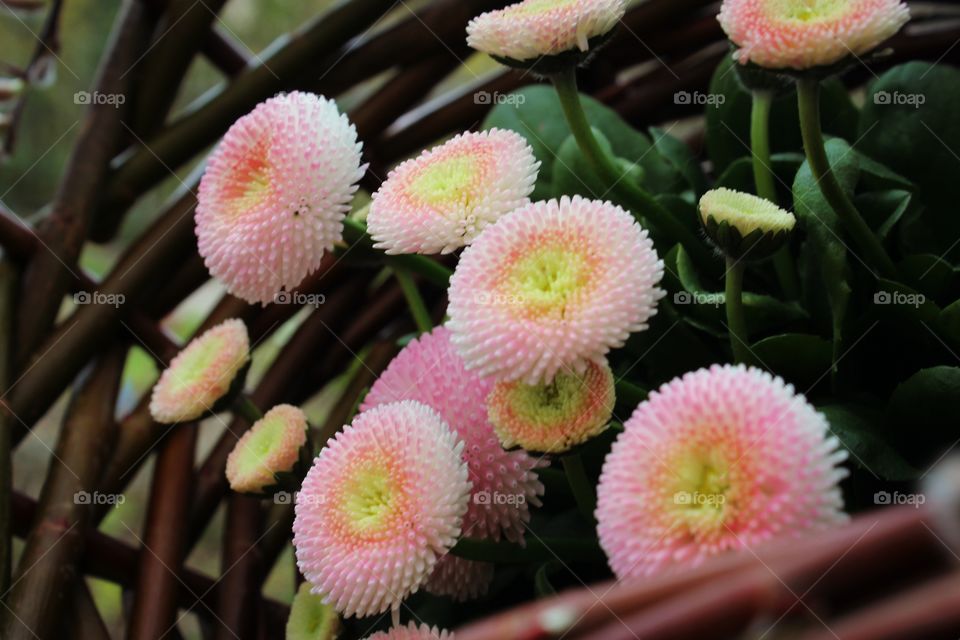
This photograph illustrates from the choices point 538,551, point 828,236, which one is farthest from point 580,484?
point 828,236

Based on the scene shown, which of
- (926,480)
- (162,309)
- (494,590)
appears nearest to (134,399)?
(162,309)

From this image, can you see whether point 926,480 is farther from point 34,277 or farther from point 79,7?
point 79,7

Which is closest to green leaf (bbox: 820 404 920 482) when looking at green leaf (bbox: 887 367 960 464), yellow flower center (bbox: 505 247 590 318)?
green leaf (bbox: 887 367 960 464)

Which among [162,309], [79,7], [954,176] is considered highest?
[79,7]

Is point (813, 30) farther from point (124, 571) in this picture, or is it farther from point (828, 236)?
point (124, 571)

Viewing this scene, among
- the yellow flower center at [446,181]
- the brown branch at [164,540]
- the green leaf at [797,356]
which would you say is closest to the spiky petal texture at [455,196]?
the yellow flower center at [446,181]
